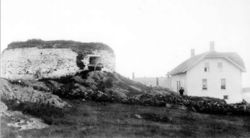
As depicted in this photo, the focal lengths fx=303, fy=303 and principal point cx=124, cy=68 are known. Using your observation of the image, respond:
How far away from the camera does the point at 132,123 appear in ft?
47.4

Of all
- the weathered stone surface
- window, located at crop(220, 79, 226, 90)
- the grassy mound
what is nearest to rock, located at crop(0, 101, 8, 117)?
the weathered stone surface

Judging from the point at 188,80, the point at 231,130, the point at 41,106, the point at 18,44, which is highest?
the point at 18,44

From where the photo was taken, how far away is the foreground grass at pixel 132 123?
11.8 metres

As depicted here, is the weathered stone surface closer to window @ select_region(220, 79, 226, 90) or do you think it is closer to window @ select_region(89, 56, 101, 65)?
window @ select_region(89, 56, 101, 65)

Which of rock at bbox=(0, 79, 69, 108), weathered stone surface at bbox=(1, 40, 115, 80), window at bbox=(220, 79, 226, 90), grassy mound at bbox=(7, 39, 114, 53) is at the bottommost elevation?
rock at bbox=(0, 79, 69, 108)

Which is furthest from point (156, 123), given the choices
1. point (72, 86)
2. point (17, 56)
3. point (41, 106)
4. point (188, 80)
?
point (188, 80)

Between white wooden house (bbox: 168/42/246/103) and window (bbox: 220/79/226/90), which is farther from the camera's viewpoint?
window (bbox: 220/79/226/90)

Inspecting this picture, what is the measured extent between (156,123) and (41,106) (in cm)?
580

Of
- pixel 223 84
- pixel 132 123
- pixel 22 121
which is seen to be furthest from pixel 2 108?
pixel 223 84

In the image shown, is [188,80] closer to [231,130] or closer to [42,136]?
[231,130]

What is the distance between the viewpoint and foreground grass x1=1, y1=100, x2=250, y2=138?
466 inches

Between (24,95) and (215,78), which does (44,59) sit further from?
(215,78)

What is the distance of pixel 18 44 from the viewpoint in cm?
2394

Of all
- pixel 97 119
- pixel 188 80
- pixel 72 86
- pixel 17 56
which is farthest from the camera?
pixel 188 80
